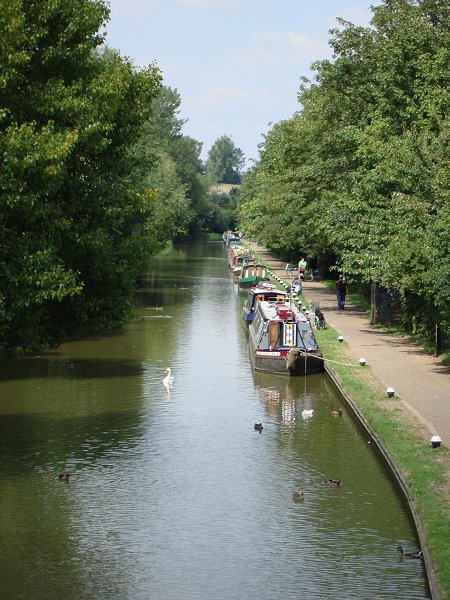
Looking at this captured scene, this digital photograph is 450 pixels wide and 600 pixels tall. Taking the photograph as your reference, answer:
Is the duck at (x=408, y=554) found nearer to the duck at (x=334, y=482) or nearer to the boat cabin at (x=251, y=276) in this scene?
the duck at (x=334, y=482)

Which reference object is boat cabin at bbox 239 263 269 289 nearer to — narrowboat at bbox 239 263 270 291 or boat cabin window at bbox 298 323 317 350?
narrowboat at bbox 239 263 270 291

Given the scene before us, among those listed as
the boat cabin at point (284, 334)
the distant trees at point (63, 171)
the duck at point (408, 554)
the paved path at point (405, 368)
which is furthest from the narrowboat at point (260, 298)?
the duck at point (408, 554)

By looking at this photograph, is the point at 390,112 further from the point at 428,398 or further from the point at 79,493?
the point at 79,493

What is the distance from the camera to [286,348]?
33.7 m

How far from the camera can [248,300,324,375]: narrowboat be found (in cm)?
3316

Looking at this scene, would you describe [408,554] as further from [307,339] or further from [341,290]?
[341,290]

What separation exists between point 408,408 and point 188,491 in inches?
293

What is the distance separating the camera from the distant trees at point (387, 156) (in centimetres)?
3228

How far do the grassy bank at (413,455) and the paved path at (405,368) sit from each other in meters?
0.45

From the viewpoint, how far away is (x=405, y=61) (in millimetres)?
40219

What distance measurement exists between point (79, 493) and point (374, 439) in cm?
739

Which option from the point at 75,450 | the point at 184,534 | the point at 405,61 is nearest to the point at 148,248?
the point at 75,450

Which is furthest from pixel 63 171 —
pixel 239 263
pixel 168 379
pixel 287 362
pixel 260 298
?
pixel 239 263

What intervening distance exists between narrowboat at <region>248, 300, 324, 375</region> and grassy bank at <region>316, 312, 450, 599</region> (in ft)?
3.63
